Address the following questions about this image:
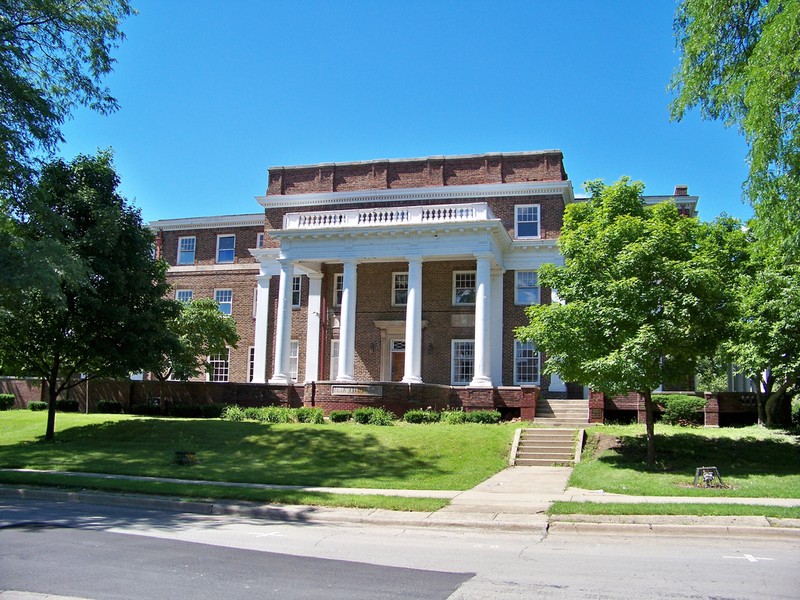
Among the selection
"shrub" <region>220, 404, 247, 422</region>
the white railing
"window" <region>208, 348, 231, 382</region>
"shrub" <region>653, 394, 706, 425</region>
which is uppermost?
the white railing

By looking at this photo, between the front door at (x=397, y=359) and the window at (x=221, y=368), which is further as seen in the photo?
the window at (x=221, y=368)

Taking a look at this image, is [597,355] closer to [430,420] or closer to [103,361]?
[430,420]

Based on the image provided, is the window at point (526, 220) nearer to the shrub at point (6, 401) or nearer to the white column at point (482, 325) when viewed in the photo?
the white column at point (482, 325)

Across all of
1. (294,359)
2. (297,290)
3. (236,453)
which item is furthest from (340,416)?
(297,290)

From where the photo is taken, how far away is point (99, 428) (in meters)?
25.0

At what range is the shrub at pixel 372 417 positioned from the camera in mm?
24516

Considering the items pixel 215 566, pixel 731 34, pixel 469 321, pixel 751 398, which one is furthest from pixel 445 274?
pixel 215 566

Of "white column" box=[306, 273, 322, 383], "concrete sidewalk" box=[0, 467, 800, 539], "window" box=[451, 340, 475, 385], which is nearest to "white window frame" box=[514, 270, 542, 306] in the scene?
"window" box=[451, 340, 475, 385]

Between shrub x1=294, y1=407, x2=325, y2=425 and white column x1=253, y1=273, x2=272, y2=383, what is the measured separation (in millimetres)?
9231

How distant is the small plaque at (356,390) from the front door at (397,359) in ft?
20.1

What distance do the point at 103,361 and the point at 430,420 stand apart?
37.2ft

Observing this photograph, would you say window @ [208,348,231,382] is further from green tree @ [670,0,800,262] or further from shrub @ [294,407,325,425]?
green tree @ [670,0,800,262]

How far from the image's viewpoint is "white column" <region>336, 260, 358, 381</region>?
28.2 meters

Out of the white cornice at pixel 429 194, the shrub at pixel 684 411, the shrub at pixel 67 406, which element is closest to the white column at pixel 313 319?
the white cornice at pixel 429 194
